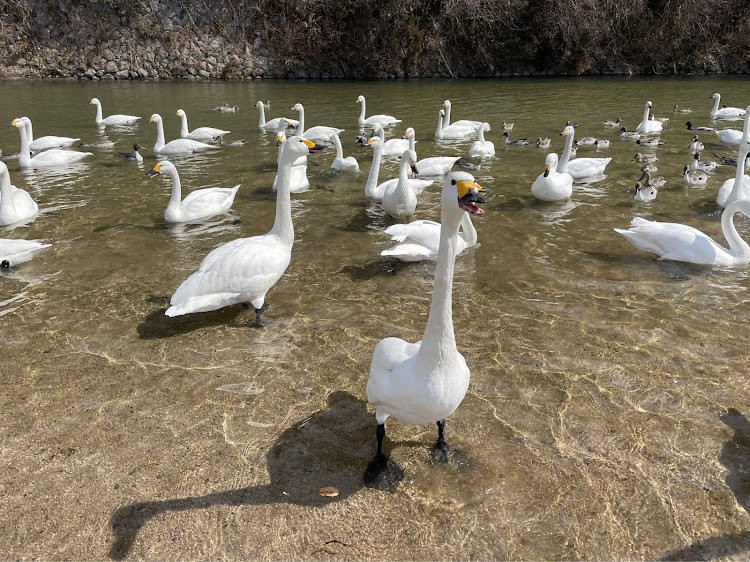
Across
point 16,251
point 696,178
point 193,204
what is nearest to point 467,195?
point 16,251

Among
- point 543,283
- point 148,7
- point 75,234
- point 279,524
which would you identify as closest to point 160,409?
point 279,524

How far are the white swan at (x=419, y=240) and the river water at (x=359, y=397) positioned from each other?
350 mm

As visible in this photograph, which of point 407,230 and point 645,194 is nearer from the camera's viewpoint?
point 407,230

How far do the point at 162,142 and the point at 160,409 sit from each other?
468 inches

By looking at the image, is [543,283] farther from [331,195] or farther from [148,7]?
[148,7]

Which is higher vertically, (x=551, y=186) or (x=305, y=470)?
(x=551, y=186)

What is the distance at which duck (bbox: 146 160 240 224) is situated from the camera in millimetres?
9531

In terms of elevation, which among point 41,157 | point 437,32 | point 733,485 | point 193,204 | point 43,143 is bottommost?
point 733,485

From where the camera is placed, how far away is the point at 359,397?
5012 millimetres

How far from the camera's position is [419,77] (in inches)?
1433

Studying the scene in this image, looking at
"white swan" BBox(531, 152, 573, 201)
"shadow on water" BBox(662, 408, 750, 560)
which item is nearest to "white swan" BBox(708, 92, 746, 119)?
"white swan" BBox(531, 152, 573, 201)

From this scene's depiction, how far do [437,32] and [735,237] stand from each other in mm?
32172

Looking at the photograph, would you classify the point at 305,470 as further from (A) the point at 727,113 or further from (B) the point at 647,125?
(A) the point at 727,113

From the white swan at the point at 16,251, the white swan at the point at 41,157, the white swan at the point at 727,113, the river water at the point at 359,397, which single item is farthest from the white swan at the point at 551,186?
the white swan at the point at 727,113
